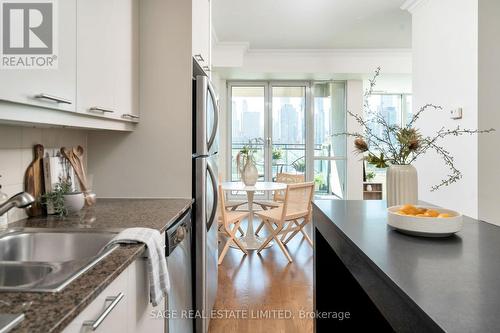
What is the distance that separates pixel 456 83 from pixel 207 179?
2.31 metres

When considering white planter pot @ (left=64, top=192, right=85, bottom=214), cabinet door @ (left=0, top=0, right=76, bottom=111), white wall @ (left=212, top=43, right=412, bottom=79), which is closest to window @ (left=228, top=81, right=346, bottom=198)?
white wall @ (left=212, top=43, right=412, bottom=79)

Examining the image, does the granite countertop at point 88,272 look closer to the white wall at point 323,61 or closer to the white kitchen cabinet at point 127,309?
the white kitchen cabinet at point 127,309

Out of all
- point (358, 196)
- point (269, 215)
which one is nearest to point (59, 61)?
point (269, 215)

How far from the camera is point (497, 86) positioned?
2.57m

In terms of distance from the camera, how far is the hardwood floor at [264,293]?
2.31 m

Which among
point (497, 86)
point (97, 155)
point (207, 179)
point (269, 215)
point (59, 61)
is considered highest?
point (497, 86)

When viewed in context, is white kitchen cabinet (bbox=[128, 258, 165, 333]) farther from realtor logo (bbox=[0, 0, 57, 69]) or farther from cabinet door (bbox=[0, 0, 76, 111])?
realtor logo (bbox=[0, 0, 57, 69])

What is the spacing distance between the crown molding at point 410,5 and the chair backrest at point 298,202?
7.08 ft

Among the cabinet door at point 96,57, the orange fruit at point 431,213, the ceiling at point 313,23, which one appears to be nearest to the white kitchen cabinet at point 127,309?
the cabinet door at point 96,57

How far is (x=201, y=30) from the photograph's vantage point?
2375 mm

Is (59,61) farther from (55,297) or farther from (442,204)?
(442,204)

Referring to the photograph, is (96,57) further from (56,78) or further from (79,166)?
(79,166)

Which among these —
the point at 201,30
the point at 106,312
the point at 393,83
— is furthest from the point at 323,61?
the point at 106,312

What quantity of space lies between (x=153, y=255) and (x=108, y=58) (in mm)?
1006
